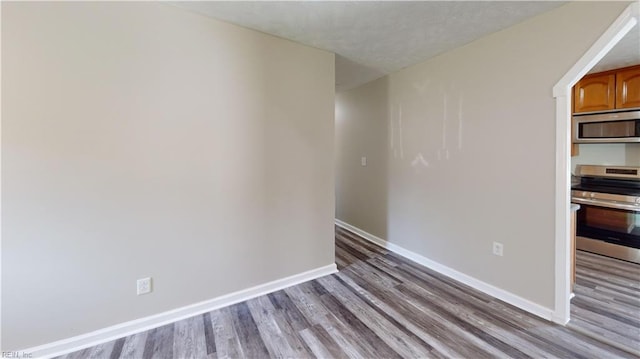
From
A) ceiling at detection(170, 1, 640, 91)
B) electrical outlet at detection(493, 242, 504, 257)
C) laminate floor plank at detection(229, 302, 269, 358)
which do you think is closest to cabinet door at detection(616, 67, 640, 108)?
ceiling at detection(170, 1, 640, 91)

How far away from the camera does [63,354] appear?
1707 millimetres

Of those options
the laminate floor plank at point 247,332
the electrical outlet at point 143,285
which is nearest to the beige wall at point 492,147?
the laminate floor plank at point 247,332

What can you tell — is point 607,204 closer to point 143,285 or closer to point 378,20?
point 378,20

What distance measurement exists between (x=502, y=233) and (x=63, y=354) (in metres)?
3.34

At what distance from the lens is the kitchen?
8.06 ft

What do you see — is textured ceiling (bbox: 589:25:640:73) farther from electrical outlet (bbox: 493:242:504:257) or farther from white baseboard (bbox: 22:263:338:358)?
white baseboard (bbox: 22:263:338:358)

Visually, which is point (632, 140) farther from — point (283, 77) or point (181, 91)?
point (181, 91)

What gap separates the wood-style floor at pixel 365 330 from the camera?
171cm

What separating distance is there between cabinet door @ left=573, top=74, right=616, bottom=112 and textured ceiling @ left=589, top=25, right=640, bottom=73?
0.12m

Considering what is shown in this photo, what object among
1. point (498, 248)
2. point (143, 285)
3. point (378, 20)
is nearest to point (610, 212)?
point (498, 248)

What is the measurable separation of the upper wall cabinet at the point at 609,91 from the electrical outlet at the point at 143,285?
4939mm

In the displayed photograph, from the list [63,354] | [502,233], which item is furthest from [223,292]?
[502,233]

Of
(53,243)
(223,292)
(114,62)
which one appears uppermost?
(114,62)

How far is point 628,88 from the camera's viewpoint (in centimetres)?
292
